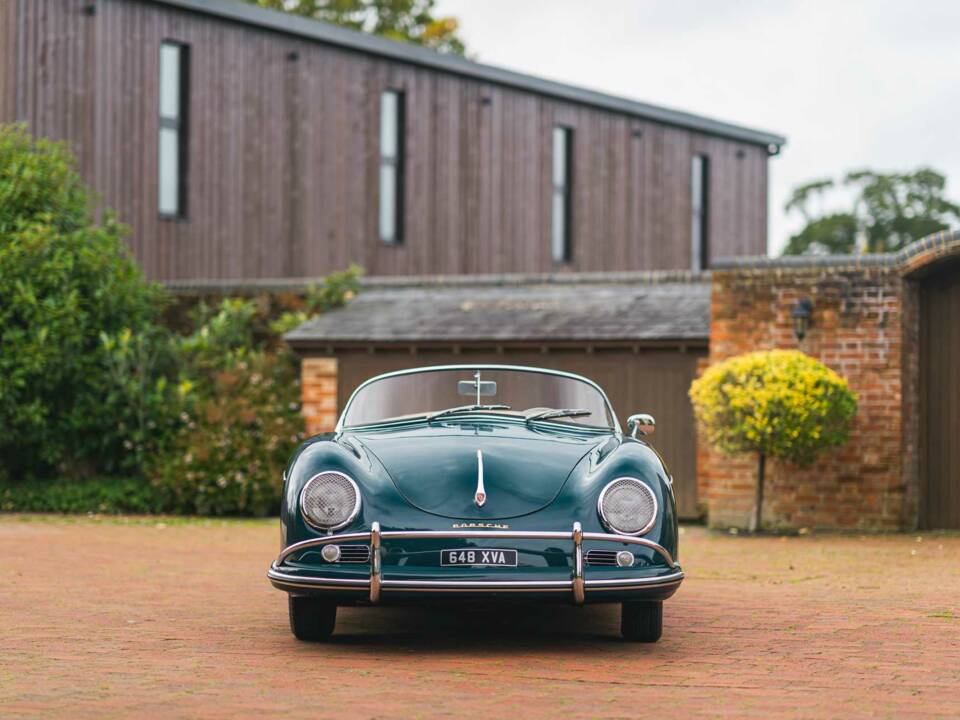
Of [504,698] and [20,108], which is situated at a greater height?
[20,108]

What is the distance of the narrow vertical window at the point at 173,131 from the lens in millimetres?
22484

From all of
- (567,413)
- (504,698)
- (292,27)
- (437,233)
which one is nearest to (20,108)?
(292,27)

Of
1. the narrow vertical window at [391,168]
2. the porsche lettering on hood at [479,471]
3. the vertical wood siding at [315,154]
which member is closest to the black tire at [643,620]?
the porsche lettering on hood at [479,471]

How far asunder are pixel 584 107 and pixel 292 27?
7.00 meters

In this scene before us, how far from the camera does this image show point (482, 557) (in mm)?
6703

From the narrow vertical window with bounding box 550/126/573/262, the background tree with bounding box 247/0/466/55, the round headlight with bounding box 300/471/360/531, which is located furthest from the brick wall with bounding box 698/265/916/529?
the background tree with bounding box 247/0/466/55

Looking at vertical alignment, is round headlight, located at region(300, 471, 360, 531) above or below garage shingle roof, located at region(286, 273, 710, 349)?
below

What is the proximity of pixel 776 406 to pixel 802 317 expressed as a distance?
4.10ft

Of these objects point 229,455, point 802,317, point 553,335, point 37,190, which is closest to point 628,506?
point 802,317

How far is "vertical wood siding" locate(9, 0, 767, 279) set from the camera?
2130 centimetres

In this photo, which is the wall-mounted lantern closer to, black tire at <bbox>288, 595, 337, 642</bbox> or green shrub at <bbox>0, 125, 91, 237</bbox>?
green shrub at <bbox>0, 125, 91, 237</bbox>

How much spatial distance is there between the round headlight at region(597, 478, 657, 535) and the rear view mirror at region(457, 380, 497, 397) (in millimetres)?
1518

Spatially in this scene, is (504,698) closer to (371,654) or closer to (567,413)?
(371,654)

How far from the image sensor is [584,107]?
2864 centimetres
